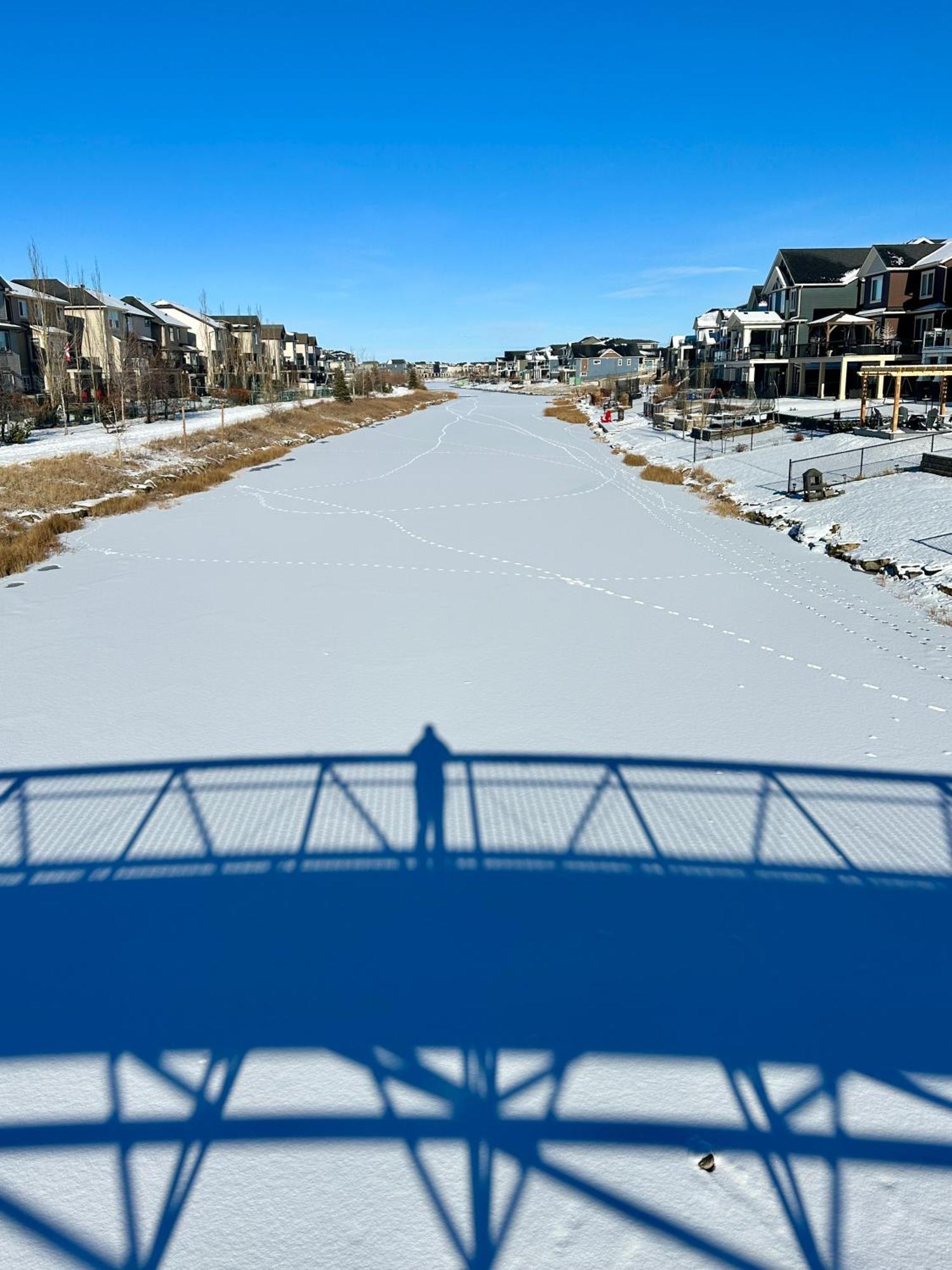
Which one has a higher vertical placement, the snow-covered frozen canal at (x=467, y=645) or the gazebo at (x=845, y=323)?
the gazebo at (x=845, y=323)

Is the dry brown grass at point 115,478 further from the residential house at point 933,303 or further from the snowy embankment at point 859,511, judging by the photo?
the residential house at point 933,303

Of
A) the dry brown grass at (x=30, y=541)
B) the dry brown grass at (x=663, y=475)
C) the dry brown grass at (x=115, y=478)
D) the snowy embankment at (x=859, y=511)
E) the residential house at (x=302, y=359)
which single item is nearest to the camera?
the snowy embankment at (x=859, y=511)

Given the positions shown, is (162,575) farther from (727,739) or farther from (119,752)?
(727,739)

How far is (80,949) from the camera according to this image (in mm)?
5875

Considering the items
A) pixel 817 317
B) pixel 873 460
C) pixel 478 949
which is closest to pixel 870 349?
pixel 817 317

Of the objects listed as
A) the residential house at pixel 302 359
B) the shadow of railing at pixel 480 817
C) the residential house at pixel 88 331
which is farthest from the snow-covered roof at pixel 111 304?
the shadow of railing at pixel 480 817

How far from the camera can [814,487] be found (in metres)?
23.5

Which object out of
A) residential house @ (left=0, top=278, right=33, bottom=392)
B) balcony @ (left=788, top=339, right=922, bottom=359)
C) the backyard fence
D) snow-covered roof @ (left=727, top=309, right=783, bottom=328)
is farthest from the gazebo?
residential house @ (left=0, top=278, right=33, bottom=392)

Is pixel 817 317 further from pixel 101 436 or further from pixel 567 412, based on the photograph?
pixel 101 436

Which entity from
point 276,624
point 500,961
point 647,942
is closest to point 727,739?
point 647,942

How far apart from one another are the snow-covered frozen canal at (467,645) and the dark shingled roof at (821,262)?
125 feet

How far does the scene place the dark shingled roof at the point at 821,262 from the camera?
53.1 m

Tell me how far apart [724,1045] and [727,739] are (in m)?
4.30

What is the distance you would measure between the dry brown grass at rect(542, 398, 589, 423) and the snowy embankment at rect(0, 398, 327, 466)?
83.8 feet
